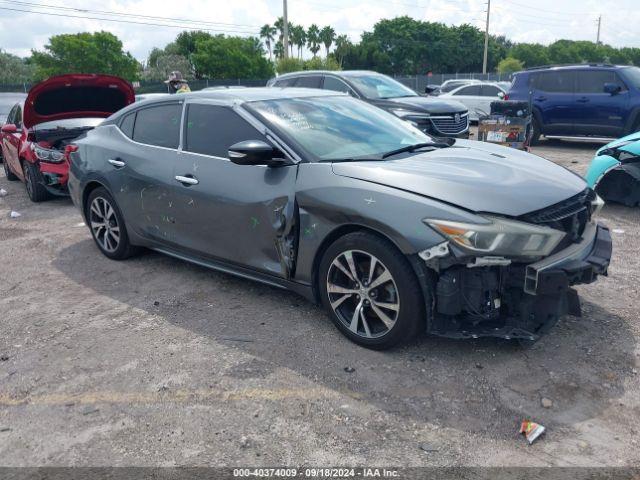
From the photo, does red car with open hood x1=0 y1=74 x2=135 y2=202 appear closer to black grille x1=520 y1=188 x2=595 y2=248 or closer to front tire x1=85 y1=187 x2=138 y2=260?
front tire x1=85 y1=187 x2=138 y2=260

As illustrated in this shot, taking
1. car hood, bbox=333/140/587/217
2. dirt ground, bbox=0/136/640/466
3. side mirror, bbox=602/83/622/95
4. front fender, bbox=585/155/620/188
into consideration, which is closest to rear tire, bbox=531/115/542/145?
side mirror, bbox=602/83/622/95

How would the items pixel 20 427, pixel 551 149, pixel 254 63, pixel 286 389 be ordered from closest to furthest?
pixel 20 427 → pixel 286 389 → pixel 551 149 → pixel 254 63

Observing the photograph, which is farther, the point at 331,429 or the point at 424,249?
the point at 424,249

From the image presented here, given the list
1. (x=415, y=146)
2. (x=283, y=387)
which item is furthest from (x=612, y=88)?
(x=283, y=387)

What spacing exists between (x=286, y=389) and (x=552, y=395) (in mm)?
1503

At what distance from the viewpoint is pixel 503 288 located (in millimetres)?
3484

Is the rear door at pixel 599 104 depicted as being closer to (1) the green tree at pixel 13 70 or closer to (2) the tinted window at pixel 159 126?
(2) the tinted window at pixel 159 126

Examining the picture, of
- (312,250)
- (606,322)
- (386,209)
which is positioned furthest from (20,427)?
(606,322)

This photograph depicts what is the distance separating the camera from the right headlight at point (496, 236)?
3344 mm

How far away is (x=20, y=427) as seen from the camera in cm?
327

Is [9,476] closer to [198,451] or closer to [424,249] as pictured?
[198,451]

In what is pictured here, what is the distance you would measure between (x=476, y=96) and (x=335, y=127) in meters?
14.8

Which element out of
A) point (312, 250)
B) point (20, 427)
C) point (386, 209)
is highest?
point (386, 209)

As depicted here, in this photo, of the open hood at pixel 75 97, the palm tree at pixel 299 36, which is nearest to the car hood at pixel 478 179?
the open hood at pixel 75 97
